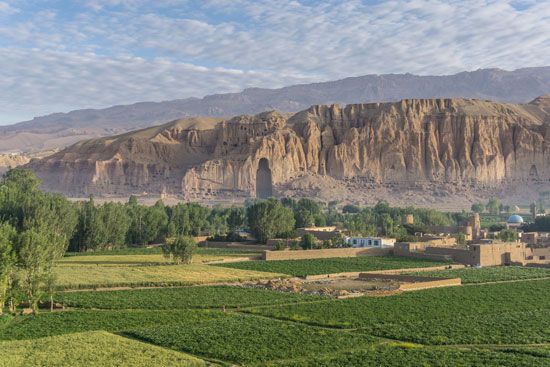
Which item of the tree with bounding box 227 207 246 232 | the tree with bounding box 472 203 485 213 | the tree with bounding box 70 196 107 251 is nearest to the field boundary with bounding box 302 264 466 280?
the tree with bounding box 70 196 107 251

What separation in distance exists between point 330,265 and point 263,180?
79.4 meters

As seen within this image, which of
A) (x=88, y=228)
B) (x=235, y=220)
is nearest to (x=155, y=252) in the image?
(x=88, y=228)

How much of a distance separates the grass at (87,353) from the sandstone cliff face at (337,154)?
10057 centimetres

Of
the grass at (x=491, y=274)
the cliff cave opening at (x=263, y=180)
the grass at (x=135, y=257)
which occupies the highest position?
the cliff cave opening at (x=263, y=180)

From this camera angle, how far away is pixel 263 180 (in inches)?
5177

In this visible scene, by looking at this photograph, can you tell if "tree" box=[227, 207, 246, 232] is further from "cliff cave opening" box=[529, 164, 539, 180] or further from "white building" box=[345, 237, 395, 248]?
"cliff cave opening" box=[529, 164, 539, 180]

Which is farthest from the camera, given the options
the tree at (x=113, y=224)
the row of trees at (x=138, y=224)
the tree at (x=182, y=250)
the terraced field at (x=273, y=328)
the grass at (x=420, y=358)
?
the tree at (x=113, y=224)

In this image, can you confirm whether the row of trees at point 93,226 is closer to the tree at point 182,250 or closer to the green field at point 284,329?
the tree at point 182,250

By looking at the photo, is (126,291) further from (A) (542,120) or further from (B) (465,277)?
(A) (542,120)

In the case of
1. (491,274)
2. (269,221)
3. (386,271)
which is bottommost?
(491,274)

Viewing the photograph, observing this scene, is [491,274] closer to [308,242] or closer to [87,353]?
[308,242]

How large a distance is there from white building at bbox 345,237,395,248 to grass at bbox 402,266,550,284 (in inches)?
518

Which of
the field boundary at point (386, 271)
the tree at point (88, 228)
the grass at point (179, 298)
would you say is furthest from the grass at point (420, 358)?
the tree at point (88, 228)

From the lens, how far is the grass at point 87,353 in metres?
23.5
